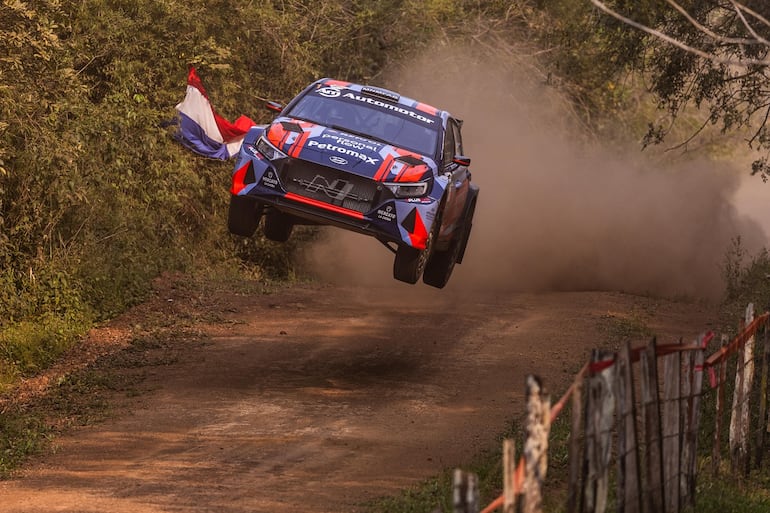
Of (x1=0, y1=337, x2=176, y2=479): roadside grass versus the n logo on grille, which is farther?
the n logo on grille

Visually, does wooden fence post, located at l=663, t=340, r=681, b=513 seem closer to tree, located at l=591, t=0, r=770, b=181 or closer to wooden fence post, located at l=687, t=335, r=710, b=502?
wooden fence post, located at l=687, t=335, r=710, b=502

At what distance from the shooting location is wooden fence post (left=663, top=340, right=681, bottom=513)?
7.39 metres

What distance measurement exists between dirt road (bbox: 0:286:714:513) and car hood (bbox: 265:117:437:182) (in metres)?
2.18

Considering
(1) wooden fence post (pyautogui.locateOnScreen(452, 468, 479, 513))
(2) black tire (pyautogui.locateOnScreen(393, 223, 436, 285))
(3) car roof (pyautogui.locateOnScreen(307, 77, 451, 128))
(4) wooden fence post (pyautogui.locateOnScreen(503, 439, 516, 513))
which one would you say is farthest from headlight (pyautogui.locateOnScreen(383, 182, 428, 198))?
(1) wooden fence post (pyautogui.locateOnScreen(452, 468, 479, 513))

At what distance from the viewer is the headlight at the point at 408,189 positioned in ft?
40.3

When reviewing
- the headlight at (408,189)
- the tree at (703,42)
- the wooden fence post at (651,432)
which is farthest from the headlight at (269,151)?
the wooden fence post at (651,432)

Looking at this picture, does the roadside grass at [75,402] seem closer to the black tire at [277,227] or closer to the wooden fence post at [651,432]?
the black tire at [277,227]

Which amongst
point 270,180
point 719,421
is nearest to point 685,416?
point 719,421

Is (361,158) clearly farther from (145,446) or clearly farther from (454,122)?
(145,446)

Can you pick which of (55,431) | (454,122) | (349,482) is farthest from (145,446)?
(454,122)

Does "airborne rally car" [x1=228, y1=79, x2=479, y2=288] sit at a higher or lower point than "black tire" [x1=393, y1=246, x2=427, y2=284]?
higher

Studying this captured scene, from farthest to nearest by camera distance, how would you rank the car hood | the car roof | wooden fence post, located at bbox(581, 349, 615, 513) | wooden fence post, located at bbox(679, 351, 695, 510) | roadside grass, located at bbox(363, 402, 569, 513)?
1. the car roof
2. the car hood
3. roadside grass, located at bbox(363, 402, 569, 513)
4. wooden fence post, located at bbox(679, 351, 695, 510)
5. wooden fence post, located at bbox(581, 349, 615, 513)

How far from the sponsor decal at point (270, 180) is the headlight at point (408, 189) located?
1084 millimetres

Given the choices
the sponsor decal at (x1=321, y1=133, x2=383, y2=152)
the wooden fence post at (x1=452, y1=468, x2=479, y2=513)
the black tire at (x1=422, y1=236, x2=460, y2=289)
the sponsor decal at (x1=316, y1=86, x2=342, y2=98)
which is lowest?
the wooden fence post at (x1=452, y1=468, x2=479, y2=513)
